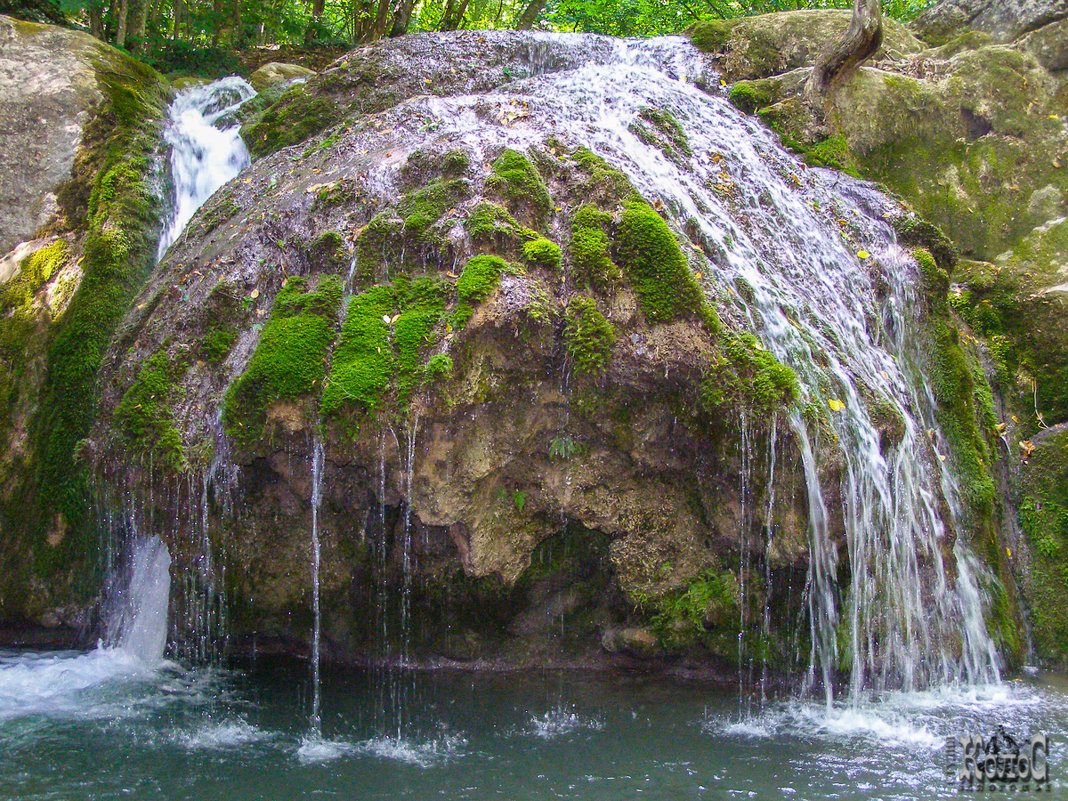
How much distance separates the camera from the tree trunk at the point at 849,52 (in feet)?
32.8

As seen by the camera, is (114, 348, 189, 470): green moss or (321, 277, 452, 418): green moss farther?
(114, 348, 189, 470): green moss

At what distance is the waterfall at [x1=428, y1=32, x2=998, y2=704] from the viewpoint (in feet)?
21.4

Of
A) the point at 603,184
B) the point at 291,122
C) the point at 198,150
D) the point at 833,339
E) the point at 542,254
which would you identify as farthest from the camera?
the point at 198,150

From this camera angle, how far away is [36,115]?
933 centimetres

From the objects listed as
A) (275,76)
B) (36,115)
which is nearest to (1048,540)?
(275,76)

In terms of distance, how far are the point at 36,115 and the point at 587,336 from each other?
7.46 m

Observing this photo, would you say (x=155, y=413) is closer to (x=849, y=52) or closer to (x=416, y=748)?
(x=416, y=748)

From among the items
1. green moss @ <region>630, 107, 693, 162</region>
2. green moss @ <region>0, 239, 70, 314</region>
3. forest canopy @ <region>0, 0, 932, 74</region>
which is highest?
forest canopy @ <region>0, 0, 932, 74</region>

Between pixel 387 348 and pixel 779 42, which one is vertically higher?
pixel 779 42

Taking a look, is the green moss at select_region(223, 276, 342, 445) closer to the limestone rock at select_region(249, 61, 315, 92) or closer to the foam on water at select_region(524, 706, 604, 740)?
the foam on water at select_region(524, 706, 604, 740)

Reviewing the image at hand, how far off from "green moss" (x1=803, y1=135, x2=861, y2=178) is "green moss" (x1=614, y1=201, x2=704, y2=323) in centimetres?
423

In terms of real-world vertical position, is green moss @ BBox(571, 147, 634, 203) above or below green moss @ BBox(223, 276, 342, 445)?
above

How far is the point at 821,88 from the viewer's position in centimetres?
1045

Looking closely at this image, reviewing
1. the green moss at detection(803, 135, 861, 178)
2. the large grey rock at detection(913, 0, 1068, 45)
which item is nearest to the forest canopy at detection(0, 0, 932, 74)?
the large grey rock at detection(913, 0, 1068, 45)
